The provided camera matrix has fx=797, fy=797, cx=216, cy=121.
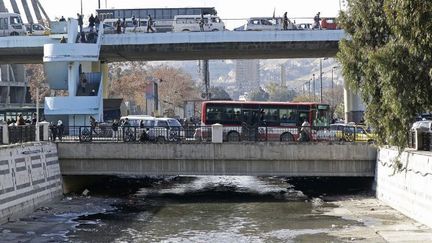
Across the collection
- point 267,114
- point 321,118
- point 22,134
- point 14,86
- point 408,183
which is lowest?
point 408,183

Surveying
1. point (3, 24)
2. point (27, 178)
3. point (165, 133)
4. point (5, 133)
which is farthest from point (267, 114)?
point (3, 24)

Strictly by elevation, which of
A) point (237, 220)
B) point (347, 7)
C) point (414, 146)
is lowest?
point (237, 220)

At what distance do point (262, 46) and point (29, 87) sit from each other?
86233 mm

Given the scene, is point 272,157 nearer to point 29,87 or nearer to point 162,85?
point 29,87

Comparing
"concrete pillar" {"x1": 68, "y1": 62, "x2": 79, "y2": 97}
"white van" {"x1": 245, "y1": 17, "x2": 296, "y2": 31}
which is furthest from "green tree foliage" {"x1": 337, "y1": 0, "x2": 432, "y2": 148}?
"concrete pillar" {"x1": 68, "y1": 62, "x2": 79, "y2": 97}

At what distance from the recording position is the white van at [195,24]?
67812 mm

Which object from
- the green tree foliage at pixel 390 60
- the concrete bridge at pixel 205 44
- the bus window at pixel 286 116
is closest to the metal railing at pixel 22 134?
the green tree foliage at pixel 390 60

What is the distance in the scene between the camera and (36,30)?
234 feet

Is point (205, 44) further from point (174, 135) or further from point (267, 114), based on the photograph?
point (174, 135)

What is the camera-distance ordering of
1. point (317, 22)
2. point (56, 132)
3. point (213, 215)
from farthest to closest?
point (317, 22) < point (56, 132) < point (213, 215)

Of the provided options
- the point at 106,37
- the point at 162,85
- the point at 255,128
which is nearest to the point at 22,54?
the point at 106,37

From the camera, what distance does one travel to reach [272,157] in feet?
139

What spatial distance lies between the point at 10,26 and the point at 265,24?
22.5 m

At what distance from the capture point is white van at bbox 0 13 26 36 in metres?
68.7
